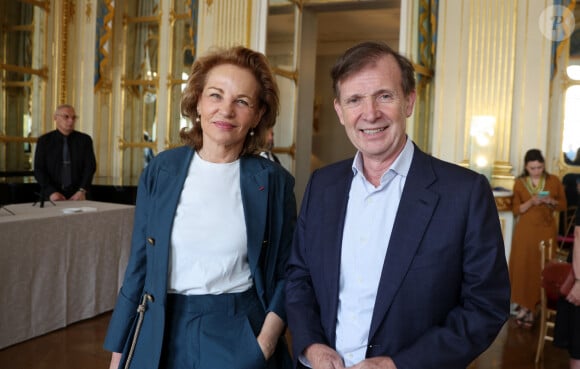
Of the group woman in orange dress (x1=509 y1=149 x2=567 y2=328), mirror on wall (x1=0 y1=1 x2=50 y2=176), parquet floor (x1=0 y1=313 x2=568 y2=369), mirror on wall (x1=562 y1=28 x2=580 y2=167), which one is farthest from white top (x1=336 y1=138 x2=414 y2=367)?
mirror on wall (x1=0 y1=1 x2=50 y2=176)

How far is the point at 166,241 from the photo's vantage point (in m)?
1.77

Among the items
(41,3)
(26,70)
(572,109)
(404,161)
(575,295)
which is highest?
(41,3)

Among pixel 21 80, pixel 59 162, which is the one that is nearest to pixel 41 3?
pixel 21 80

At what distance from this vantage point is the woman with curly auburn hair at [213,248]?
1764 millimetres

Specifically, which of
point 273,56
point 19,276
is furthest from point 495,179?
point 19,276

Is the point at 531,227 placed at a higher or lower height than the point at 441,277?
lower

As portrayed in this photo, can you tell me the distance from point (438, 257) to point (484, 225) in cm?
14

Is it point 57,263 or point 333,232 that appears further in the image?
point 57,263

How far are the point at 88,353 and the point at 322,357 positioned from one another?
343 centimetres

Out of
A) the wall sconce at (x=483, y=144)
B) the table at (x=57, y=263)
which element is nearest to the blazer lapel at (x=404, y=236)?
the table at (x=57, y=263)

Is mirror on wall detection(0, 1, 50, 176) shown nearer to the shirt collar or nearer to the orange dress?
the orange dress

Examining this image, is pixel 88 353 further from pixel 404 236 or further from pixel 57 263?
pixel 404 236

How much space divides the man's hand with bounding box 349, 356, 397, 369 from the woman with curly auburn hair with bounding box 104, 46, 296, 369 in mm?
393

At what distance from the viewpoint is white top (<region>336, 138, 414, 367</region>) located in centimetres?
156
